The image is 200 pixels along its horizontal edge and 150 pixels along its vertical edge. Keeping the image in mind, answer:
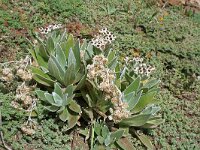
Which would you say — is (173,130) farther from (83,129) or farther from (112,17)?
(112,17)

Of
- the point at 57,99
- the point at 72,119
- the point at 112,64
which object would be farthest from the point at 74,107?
the point at 112,64

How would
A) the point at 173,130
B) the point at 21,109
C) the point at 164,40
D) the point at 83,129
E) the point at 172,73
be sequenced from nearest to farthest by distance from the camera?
the point at 21,109, the point at 83,129, the point at 173,130, the point at 172,73, the point at 164,40

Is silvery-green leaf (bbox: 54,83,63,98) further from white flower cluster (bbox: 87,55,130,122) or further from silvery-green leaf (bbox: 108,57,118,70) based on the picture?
silvery-green leaf (bbox: 108,57,118,70)

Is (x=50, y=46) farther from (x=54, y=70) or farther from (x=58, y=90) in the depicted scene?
(x=58, y=90)

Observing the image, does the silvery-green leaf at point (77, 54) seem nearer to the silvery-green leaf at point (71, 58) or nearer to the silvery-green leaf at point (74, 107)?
the silvery-green leaf at point (71, 58)

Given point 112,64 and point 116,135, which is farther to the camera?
point 112,64

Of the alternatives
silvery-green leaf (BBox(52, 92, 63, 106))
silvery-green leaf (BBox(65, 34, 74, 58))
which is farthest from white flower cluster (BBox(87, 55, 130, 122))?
silvery-green leaf (BBox(65, 34, 74, 58))

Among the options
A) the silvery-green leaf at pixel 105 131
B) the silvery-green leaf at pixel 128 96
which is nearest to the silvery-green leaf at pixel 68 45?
the silvery-green leaf at pixel 128 96

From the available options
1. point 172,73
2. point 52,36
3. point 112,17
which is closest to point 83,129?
point 52,36
